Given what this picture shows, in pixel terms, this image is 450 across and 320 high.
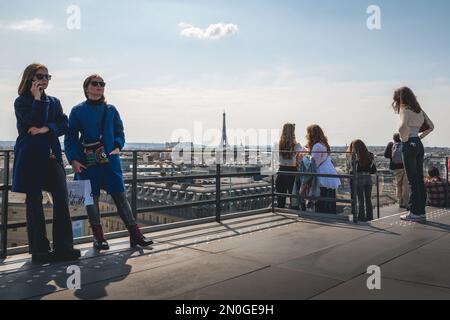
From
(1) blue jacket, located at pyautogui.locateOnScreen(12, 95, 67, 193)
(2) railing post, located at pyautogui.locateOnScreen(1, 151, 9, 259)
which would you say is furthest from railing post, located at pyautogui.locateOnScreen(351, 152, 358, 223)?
(2) railing post, located at pyautogui.locateOnScreen(1, 151, 9, 259)

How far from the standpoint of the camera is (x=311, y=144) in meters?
7.65

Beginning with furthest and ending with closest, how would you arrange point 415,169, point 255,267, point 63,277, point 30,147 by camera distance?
point 415,169, point 30,147, point 255,267, point 63,277

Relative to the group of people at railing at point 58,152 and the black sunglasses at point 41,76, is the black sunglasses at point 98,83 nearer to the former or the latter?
the group of people at railing at point 58,152

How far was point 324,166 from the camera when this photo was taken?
7.38 metres

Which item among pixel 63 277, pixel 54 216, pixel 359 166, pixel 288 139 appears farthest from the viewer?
pixel 288 139

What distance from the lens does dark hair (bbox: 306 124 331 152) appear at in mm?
7586

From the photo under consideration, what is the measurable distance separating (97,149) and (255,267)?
2037 millimetres

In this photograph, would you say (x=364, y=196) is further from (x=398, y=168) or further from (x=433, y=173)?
(x=433, y=173)

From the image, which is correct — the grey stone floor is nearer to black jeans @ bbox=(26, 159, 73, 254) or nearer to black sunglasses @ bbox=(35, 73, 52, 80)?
black jeans @ bbox=(26, 159, 73, 254)

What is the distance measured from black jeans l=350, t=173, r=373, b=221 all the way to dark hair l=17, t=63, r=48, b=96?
4609 millimetres

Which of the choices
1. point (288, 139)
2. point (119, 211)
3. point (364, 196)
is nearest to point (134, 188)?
point (119, 211)

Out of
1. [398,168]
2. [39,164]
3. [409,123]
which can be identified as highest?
[409,123]
